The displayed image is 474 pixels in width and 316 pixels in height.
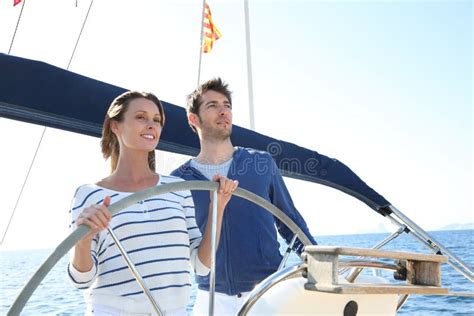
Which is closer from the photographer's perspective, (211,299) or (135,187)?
(211,299)

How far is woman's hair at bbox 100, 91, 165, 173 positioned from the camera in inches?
72.2

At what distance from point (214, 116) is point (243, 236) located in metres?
0.50

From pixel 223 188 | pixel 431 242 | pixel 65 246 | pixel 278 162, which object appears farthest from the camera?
pixel 431 242

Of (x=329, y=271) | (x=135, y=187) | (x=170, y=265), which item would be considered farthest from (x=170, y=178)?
(x=329, y=271)

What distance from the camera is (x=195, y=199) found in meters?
2.28

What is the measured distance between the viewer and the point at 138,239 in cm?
164

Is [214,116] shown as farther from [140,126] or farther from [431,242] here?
[431,242]

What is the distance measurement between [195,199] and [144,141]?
1.80 feet

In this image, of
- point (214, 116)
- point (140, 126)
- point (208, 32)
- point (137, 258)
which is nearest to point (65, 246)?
point (137, 258)

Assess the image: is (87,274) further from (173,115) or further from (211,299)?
(173,115)

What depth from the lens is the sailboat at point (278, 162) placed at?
1301 millimetres

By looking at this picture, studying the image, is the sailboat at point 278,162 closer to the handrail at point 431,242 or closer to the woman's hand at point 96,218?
the handrail at point 431,242

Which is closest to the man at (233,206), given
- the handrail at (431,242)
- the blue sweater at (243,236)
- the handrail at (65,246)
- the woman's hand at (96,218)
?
the blue sweater at (243,236)

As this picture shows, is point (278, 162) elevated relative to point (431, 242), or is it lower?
elevated
